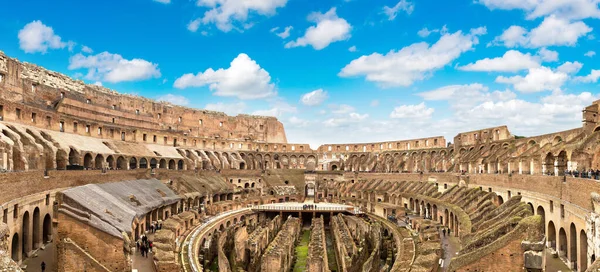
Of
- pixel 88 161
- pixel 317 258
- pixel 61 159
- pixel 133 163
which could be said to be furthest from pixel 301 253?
pixel 133 163

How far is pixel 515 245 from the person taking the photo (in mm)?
15336

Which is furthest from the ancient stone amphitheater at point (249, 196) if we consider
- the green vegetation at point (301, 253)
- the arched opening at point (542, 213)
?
the arched opening at point (542, 213)

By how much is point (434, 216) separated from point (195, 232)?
19.6 m

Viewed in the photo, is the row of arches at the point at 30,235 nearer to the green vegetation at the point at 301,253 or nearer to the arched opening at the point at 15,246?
the arched opening at the point at 15,246

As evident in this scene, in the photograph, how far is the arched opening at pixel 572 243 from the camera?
18.1 metres

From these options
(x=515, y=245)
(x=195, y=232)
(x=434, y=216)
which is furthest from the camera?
(x=434, y=216)

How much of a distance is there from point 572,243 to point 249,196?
35606 mm

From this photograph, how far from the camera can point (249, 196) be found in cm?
4881

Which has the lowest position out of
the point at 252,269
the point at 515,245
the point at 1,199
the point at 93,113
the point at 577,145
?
the point at 252,269

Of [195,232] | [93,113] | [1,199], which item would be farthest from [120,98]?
[1,199]

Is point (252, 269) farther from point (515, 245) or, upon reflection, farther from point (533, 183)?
point (533, 183)

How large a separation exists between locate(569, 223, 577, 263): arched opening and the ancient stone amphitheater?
2.1 inches

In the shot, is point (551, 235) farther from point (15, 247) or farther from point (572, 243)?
point (15, 247)

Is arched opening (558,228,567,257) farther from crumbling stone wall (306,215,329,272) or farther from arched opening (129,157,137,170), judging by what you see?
arched opening (129,157,137,170)
